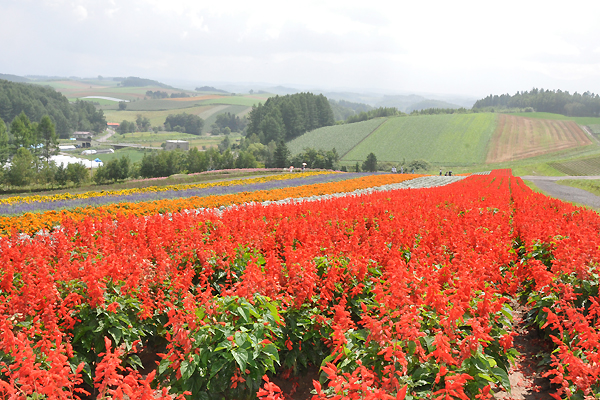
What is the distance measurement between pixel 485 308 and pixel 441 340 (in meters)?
1.35

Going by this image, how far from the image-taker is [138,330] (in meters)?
5.57

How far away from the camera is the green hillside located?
9019 cm

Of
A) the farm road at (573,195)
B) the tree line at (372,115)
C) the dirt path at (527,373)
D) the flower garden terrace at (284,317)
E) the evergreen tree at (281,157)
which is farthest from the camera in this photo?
the tree line at (372,115)

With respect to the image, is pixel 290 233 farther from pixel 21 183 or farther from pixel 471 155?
pixel 471 155

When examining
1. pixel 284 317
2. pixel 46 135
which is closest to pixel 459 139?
pixel 284 317

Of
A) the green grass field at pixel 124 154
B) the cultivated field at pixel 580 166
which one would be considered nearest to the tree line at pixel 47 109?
the green grass field at pixel 124 154

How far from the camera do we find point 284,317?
5.55 meters

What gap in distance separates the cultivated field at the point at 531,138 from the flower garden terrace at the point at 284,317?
277ft

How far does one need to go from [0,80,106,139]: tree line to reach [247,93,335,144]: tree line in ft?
252

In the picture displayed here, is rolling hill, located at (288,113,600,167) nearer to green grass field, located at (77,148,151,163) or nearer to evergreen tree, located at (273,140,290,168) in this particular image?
evergreen tree, located at (273,140,290,168)

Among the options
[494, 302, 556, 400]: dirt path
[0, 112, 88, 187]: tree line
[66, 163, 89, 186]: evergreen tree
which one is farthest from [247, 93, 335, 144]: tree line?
[494, 302, 556, 400]: dirt path

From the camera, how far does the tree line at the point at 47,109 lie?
142 meters

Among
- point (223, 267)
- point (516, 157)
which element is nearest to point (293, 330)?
point (223, 267)

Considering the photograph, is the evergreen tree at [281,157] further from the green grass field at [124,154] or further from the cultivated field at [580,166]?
the green grass field at [124,154]
